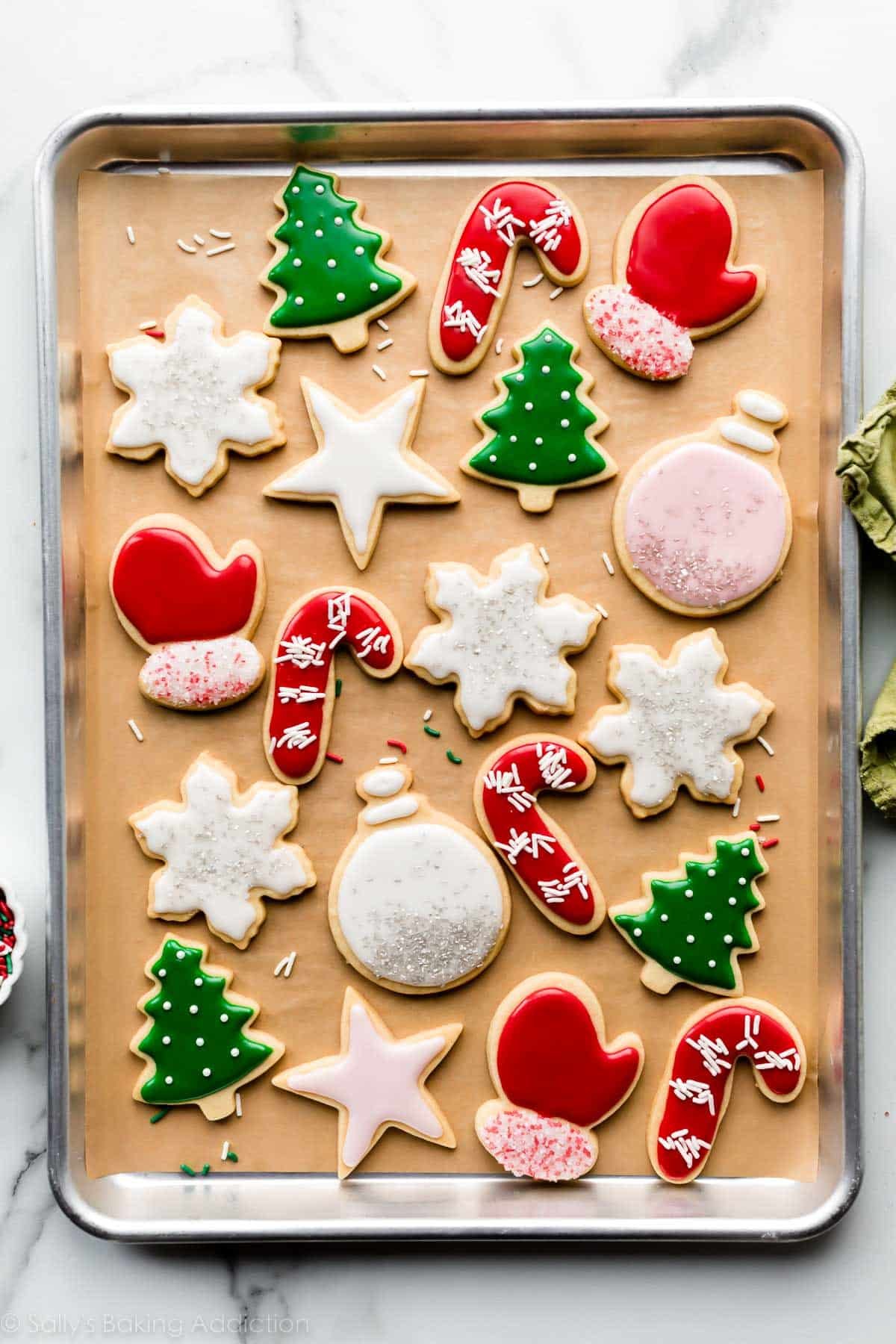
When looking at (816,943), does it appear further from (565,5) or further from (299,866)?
(565,5)

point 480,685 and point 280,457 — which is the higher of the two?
point 280,457

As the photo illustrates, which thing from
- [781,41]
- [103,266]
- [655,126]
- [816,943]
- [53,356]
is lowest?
[816,943]

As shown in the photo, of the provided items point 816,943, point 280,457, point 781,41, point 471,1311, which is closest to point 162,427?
point 280,457

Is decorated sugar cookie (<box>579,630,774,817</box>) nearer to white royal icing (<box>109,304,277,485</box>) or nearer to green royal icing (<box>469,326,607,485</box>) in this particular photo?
green royal icing (<box>469,326,607,485</box>)

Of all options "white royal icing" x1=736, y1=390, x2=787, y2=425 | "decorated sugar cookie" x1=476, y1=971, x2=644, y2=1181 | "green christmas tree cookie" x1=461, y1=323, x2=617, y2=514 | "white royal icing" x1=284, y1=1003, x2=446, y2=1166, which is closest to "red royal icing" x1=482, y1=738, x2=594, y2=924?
"decorated sugar cookie" x1=476, y1=971, x2=644, y2=1181

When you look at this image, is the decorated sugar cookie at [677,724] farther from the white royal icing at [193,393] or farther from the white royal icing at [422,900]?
the white royal icing at [193,393]

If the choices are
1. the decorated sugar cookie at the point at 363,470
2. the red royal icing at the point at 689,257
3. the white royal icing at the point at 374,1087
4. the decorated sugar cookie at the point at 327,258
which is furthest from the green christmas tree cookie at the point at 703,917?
the decorated sugar cookie at the point at 327,258
